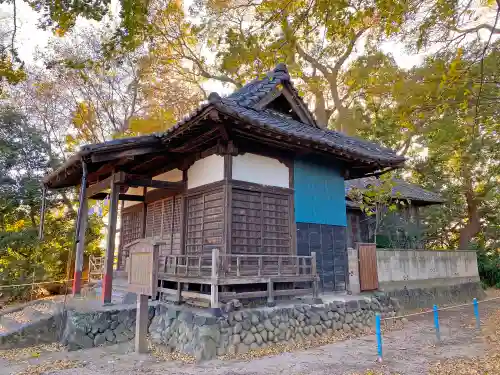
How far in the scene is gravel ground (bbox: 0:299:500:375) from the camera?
638 centimetres

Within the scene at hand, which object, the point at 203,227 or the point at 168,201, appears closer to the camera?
the point at 203,227

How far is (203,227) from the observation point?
9148mm

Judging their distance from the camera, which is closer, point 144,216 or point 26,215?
point 144,216

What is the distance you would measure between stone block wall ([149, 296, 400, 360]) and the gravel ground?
0.44 meters

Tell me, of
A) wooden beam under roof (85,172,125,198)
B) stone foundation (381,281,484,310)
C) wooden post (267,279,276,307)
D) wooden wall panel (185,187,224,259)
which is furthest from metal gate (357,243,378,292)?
wooden beam under roof (85,172,125,198)

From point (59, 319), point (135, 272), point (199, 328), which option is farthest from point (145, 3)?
point (59, 319)

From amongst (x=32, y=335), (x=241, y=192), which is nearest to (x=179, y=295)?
(x=241, y=192)

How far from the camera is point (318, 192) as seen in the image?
10.6 metres

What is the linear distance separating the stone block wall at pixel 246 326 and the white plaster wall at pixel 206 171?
3.23 m

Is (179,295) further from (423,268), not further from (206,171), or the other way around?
(423,268)

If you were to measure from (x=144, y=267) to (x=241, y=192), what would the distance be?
2953 mm

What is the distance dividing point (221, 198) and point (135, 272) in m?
2.60

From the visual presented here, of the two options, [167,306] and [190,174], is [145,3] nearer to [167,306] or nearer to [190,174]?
[190,174]

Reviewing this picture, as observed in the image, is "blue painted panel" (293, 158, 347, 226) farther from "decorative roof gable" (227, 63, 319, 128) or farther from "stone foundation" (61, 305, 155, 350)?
"stone foundation" (61, 305, 155, 350)
